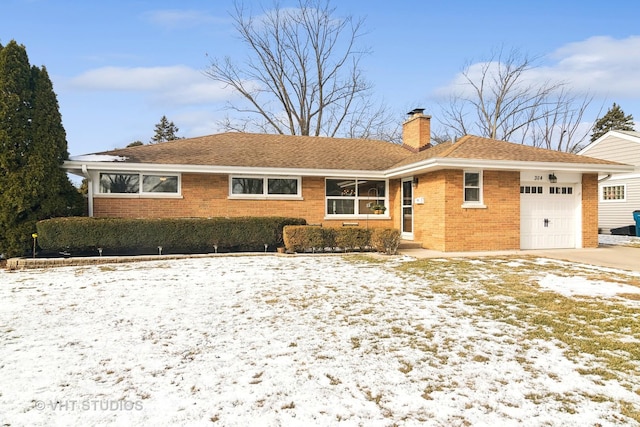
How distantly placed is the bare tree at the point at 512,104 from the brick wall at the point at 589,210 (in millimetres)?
22656

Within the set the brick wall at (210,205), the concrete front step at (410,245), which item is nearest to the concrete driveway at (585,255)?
the concrete front step at (410,245)

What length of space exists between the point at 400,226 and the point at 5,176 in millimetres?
12221

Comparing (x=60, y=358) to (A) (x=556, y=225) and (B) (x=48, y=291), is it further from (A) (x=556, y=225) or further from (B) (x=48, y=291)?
(A) (x=556, y=225)

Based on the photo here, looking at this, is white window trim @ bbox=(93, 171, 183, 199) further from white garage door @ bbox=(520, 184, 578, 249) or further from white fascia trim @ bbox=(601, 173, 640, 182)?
white fascia trim @ bbox=(601, 173, 640, 182)

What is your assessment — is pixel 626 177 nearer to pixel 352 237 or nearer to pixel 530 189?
pixel 530 189

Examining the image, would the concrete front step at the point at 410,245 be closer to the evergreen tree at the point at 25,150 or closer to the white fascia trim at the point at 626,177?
the evergreen tree at the point at 25,150

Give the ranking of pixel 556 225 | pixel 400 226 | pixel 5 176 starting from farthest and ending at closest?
1. pixel 400 226
2. pixel 556 225
3. pixel 5 176

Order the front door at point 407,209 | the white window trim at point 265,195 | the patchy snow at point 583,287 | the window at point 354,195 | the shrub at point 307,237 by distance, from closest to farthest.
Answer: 1. the patchy snow at point 583,287
2. the shrub at point 307,237
3. the white window trim at point 265,195
4. the front door at point 407,209
5. the window at point 354,195

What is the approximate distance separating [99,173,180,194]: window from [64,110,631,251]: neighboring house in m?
0.03

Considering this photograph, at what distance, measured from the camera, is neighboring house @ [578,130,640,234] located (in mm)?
19906

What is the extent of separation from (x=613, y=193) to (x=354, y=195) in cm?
1574

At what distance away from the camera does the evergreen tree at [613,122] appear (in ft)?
119

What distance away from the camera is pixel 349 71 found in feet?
99.1

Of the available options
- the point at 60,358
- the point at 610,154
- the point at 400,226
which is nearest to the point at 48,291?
the point at 60,358
